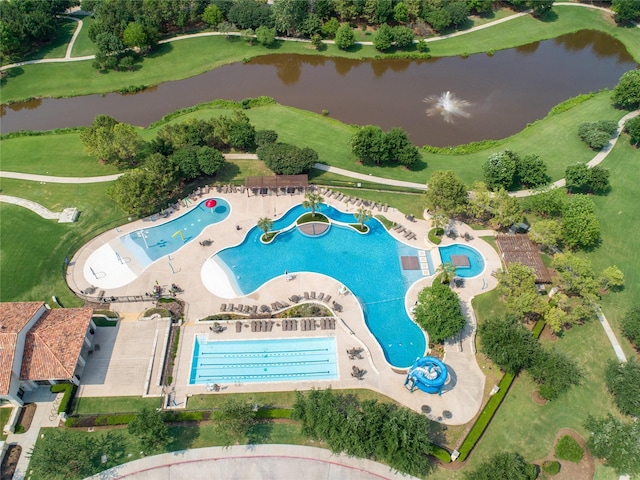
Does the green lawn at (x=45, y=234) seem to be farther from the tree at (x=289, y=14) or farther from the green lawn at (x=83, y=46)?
the tree at (x=289, y=14)

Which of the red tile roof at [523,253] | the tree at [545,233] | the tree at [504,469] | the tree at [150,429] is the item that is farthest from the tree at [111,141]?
the tree at [504,469]

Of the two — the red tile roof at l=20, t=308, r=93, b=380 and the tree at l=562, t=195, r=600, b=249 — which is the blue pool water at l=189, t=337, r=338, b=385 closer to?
the red tile roof at l=20, t=308, r=93, b=380

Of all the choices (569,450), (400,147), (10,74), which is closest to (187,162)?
(400,147)

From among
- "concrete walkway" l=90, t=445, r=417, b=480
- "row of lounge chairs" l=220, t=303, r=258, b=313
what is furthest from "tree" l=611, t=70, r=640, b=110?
"concrete walkway" l=90, t=445, r=417, b=480

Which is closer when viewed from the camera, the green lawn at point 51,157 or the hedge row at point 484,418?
the hedge row at point 484,418

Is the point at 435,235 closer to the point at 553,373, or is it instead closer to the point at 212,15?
the point at 553,373

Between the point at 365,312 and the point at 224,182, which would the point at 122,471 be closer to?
the point at 365,312

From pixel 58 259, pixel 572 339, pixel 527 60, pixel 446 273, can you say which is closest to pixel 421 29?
pixel 527 60
